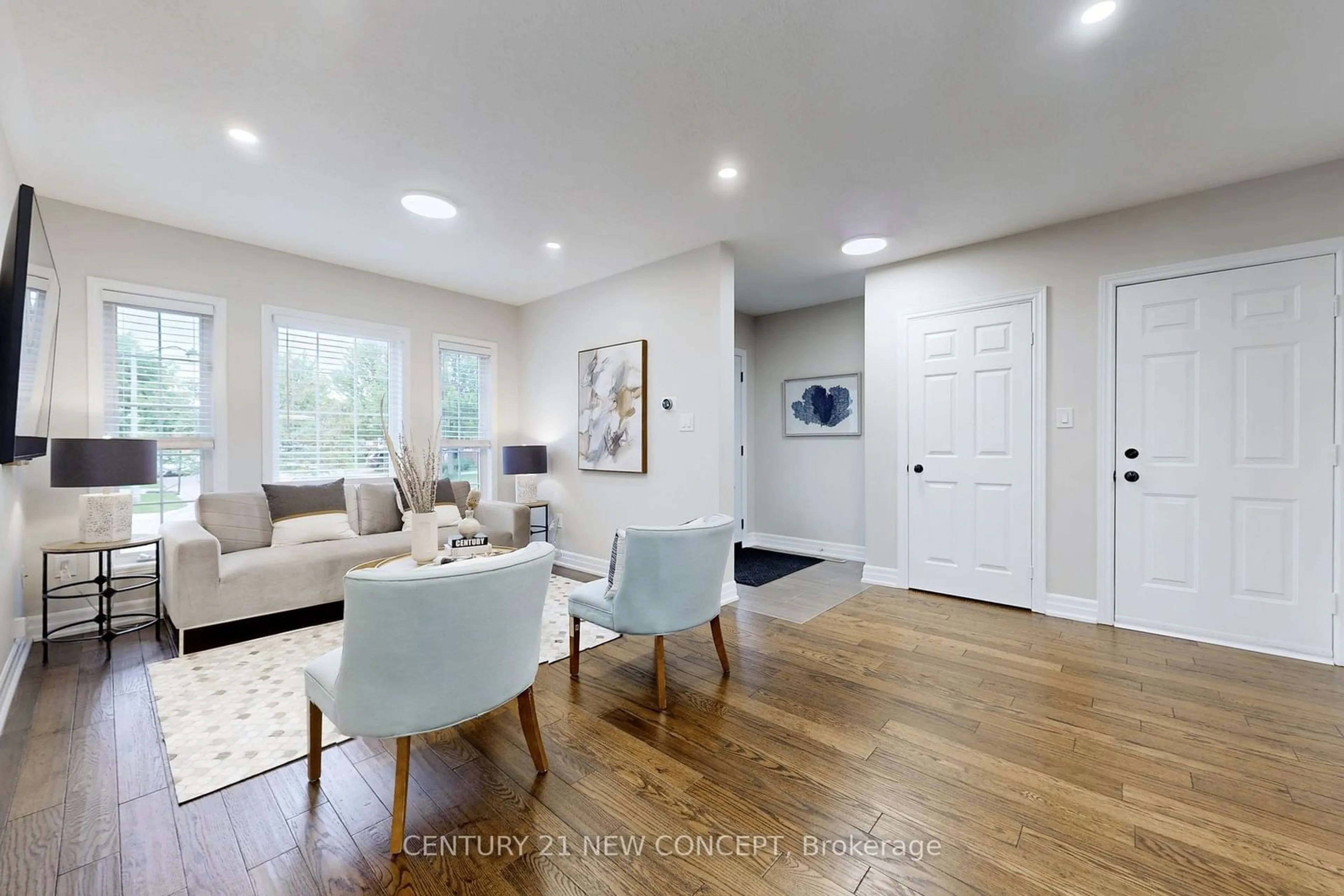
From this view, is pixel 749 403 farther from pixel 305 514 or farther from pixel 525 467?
pixel 305 514

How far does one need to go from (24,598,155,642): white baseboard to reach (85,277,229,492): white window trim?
80 centimetres

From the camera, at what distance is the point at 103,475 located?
111 inches

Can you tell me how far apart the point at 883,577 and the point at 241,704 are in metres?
4.03

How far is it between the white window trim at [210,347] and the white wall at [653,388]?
238 cm

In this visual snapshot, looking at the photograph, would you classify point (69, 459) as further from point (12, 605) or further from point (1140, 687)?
point (1140, 687)

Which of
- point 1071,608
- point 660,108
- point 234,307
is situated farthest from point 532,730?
point 234,307

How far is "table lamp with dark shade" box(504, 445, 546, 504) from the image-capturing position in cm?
477

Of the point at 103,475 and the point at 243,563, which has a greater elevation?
the point at 103,475

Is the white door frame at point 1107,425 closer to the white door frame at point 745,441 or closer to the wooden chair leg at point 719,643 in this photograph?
the wooden chair leg at point 719,643

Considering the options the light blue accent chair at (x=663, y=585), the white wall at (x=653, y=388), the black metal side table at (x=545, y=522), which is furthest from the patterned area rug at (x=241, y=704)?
the black metal side table at (x=545, y=522)

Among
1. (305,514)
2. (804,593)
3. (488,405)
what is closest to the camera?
(305,514)

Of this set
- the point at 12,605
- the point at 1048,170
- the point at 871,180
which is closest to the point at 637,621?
the point at 871,180

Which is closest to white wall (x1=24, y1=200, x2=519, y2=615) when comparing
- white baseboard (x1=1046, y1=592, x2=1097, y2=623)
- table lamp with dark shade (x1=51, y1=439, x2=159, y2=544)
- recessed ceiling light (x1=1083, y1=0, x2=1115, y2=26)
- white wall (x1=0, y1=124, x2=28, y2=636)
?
white wall (x1=0, y1=124, x2=28, y2=636)

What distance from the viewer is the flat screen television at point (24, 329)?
6.40 feet
